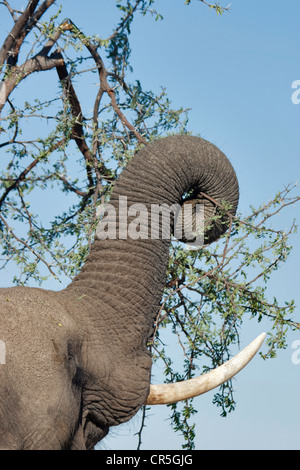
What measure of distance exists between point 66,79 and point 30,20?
55 cm

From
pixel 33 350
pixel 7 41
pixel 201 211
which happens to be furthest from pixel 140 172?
pixel 7 41

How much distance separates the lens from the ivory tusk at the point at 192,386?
5.33 metres

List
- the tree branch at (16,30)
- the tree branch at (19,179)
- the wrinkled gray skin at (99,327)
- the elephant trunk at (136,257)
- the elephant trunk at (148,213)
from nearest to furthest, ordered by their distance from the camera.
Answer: the wrinkled gray skin at (99,327), the elephant trunk at (136,257), the elephant trunk at (148,213), the tree branch at (16,30), the tree branch at (19,179)

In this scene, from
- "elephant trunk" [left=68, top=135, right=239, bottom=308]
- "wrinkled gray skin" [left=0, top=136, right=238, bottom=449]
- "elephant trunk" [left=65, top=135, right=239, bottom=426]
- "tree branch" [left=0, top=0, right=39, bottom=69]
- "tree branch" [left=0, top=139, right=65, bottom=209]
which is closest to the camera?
"wrinkled gray skin" [left=0, top=136, right=238, bottom=449]

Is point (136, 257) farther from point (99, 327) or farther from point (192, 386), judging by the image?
point (192, 386)

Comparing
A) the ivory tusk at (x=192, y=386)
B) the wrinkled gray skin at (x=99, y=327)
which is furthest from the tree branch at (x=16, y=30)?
the ivory tusk at (x=192, y=386)

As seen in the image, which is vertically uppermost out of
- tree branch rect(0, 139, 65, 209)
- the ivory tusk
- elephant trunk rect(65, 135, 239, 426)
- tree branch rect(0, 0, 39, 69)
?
tree branch rect(0, 0, 39, 69)

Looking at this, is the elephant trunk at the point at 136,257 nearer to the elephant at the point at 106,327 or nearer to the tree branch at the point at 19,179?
the elephant at the point at 106,327

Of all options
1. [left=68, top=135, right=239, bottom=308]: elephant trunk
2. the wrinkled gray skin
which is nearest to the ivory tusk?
the wrinkled gray skin

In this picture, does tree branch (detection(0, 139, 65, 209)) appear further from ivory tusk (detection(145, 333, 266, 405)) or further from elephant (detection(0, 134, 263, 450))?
ivory tusk (detection(145, 333, 266, 405))

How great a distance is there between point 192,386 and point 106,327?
2.16ft

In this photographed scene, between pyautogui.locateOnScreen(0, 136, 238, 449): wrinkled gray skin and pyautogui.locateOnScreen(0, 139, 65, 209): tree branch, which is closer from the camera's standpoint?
pyautogui.locateOnScreen(0, 136, 238, 449): wrinkled gray skin

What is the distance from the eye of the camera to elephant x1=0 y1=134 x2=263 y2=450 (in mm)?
4453
